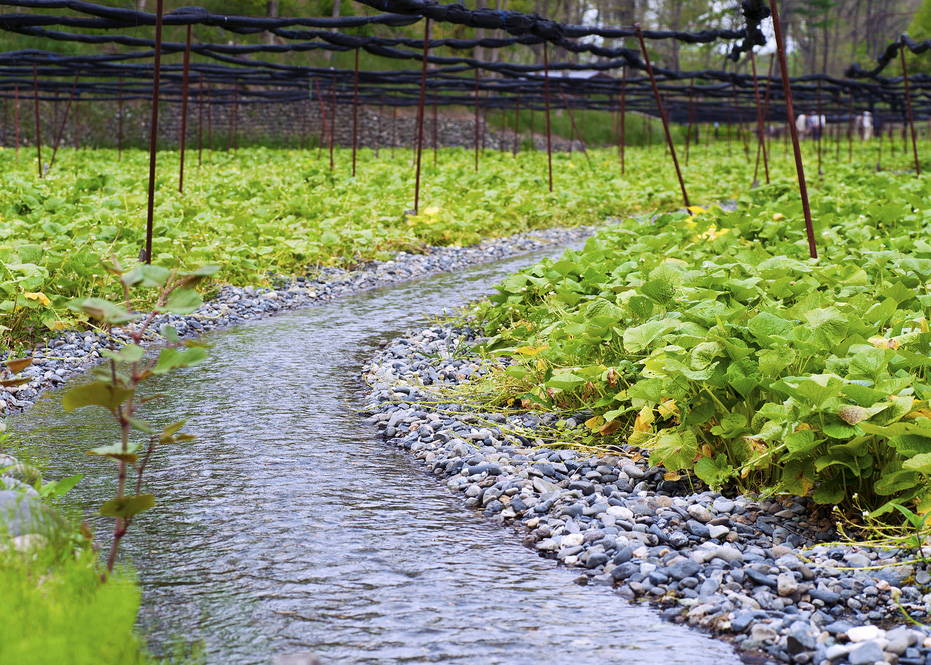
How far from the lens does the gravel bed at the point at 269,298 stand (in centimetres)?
529

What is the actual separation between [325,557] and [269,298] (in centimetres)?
480

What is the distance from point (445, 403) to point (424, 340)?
146 centimetres

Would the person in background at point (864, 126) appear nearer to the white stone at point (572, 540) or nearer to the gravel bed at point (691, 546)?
the gravel bed at point (691, 546)

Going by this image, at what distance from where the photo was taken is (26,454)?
399 cm

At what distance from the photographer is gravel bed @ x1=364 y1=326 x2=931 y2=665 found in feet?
8.20

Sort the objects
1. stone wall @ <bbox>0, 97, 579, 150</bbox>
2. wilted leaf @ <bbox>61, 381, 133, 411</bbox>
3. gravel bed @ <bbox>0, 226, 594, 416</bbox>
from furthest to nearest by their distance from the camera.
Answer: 1. stone wall @ <bbox>0, 97, 579, 150</bbox>
2. gravel bed @ <bbox>0, 226, 594, 416</bbox>
3. wilted leaf @ <bbox>61, 381, 133, 411</bbox>

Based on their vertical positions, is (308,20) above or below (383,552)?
above

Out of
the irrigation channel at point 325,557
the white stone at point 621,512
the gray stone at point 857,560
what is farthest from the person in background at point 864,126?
the gray stone at point 857,560

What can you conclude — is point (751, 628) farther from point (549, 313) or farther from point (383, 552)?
point (549, 313)

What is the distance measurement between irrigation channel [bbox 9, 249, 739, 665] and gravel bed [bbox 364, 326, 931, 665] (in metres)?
0.10

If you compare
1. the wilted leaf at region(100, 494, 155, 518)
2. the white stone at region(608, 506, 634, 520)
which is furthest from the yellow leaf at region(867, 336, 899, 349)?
the wilted leaf at region(100, 494, 155, 518)

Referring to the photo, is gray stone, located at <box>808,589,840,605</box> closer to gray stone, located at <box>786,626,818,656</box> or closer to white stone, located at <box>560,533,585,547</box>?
gray stone, located at <box>786,626,818,656</box>

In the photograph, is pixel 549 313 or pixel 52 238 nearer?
pixel 549 313

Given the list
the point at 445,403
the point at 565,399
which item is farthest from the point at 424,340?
the point at 565,399
